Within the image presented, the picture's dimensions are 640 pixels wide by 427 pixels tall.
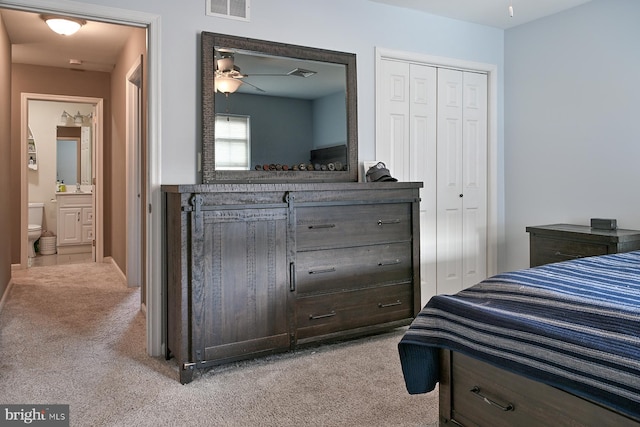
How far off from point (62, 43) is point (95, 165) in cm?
188

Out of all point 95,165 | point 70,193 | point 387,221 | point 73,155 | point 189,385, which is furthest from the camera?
point 73,155

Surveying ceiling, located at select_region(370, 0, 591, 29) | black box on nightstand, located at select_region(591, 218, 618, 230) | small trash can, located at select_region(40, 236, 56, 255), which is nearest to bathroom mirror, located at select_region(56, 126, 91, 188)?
small trash can, located at select_region(40, 236, 56, 255)

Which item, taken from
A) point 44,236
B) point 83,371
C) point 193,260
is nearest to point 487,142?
point 193,260

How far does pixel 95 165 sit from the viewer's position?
21.1ft

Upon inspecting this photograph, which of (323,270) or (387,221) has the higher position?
(387,221)

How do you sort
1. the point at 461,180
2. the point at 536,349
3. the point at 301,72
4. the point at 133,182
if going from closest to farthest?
the point at 536,349
the point at 301,72
the point at 461,180
the point at 133,182

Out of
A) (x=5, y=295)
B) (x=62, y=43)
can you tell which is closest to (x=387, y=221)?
(x=5, y=295)

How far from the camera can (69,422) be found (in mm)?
2146

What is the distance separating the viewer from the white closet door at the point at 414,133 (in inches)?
148

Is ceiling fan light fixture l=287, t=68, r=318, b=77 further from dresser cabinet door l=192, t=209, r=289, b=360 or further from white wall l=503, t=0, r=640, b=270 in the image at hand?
white wall l=503, t=0, r=640, b=270

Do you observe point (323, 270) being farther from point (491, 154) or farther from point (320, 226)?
point (491, 154)

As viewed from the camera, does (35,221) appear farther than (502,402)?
Yes

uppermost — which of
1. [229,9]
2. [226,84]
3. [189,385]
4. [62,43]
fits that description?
[62,43]

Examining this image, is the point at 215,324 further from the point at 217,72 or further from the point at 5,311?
the point at 5,311
